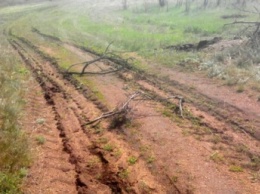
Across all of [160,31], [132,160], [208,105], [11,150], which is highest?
[11,150]

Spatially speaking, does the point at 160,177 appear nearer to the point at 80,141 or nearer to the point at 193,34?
the point at 80,141

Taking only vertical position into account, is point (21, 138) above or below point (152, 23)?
above

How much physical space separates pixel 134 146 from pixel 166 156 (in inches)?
35.5

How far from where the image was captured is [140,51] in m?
19.7

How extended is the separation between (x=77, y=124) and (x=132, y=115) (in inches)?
60.3

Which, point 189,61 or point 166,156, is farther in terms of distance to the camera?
point 189,61

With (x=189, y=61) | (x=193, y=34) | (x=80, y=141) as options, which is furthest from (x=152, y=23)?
(x=80, y=141)

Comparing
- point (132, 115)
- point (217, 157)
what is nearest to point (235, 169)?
point (217, 157)

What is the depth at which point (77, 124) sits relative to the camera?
10484 millimetres

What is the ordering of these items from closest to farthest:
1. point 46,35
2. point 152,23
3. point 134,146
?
point 134,146 → point 46,35 → point 152,23

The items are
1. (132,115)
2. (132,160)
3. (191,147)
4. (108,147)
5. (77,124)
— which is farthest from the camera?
(132,115)

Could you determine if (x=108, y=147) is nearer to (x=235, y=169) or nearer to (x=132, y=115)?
(x=132, y=115)

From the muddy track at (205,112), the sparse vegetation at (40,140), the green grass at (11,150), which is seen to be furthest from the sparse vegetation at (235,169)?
the sparse vegetation at (40,140)

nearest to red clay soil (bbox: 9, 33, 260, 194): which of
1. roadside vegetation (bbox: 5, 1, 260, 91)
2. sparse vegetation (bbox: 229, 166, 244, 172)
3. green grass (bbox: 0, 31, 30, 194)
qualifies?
sparse vegetation (bbox: 229, 166, 244, 172)
